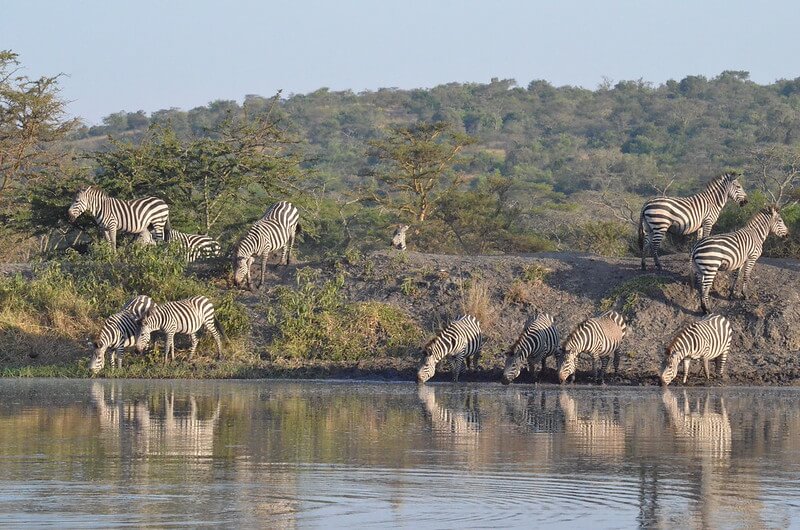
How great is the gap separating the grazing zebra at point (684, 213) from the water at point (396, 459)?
5.51 meters

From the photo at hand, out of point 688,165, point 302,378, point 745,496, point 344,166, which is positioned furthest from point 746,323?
point 344,166

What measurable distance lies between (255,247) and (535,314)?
472 centimetres

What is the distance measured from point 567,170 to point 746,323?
169 ft

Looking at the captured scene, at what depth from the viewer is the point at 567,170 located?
240ft

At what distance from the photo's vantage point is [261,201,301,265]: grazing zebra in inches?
950

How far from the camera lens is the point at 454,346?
2003cm

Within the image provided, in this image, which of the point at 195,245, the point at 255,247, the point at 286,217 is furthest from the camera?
the point at 195,245

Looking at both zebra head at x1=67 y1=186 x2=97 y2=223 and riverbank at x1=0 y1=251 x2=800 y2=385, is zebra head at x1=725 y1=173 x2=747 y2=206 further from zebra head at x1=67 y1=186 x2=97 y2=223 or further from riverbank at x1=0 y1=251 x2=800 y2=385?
zebra head at x1=67 y1=186 x2=97 y2=223

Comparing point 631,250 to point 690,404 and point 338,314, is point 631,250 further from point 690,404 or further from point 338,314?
point 690,404

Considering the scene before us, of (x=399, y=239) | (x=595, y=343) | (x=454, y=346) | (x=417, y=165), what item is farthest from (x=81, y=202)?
(x=417, y=165)

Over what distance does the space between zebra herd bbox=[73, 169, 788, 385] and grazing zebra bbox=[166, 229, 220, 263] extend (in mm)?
18

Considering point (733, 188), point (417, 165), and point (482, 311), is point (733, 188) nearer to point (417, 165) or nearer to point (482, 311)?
point (482, 311)

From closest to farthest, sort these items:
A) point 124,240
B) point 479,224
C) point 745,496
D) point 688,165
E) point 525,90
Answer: point 745,496, point 124,240, point 479,224, point 688,165, point 525,90

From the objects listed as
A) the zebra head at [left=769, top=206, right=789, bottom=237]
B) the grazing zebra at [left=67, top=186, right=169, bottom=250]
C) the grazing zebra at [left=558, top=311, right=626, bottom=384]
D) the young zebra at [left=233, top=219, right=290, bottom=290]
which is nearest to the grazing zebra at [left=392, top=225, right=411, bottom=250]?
the young zebra at [left=233, top=219, right=290, bottom=290]
